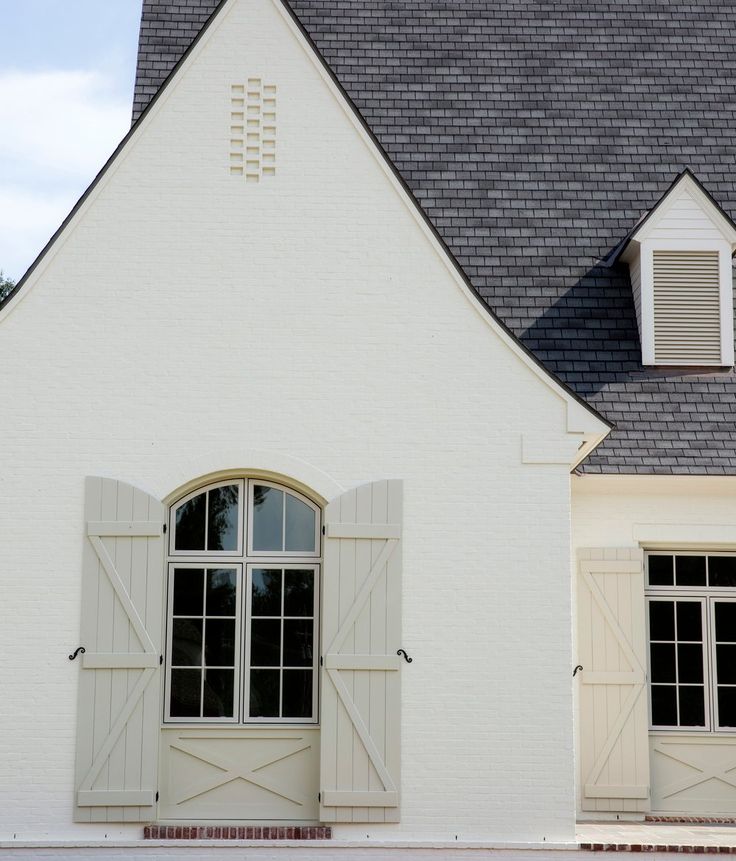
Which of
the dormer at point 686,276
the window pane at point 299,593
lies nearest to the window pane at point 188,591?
the window pane at point 299,593

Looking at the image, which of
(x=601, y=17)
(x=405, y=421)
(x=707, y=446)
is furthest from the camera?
(x=601, y=17)

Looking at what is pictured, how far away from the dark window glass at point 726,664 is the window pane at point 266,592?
459 cm

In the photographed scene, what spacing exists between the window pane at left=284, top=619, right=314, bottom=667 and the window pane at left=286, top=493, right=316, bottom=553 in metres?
0.64

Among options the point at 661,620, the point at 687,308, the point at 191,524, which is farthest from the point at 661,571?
the point at 191,524

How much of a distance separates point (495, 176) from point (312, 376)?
493cm

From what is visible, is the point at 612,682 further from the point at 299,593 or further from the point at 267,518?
the point at 267,518

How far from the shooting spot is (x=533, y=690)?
1033cm

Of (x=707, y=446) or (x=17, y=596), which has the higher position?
(x=707, y=446)

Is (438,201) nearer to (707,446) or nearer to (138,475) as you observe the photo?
(707,446)

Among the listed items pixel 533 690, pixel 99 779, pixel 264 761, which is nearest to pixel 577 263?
pixel 533 690

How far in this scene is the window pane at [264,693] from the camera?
1042 centimetres

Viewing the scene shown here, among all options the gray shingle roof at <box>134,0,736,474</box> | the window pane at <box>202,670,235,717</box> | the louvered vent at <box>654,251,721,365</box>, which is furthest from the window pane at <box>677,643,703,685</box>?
the window pane at <box>202,670,235,717</box>

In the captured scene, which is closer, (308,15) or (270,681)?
(270,681)

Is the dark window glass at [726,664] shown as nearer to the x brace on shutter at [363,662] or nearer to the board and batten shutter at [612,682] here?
the board and batten shutter at [612,682]
